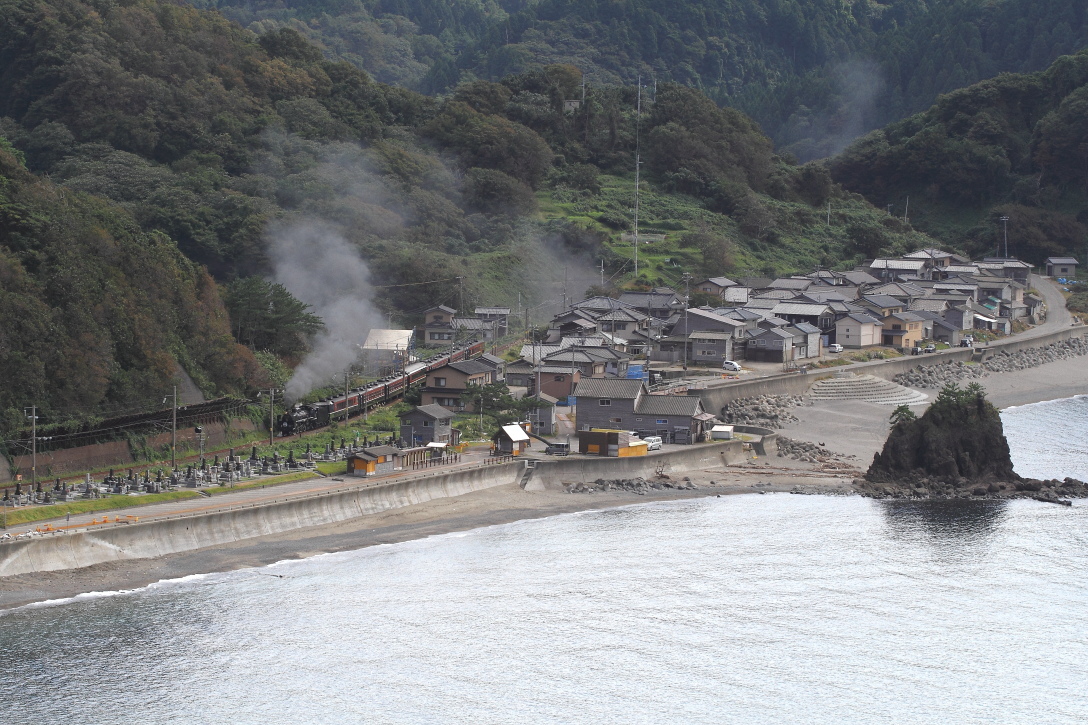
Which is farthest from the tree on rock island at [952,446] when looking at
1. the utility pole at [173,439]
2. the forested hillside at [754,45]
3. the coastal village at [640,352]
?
the forested hillside at [754,45]

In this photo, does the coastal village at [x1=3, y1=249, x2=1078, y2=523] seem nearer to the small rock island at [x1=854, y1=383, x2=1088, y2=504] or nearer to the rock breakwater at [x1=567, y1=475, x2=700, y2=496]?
the rock breakwater at [x1=567, y1=475, x2=700, y2=496]

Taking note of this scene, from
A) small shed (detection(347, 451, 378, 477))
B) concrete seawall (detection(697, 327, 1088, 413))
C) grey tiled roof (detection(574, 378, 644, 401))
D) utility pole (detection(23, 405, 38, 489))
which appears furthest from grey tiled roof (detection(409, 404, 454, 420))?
concrete seawall (detection(697, 327, 1088, 413))

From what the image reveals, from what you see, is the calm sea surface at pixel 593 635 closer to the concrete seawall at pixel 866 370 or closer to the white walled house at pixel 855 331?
the concrete seawall at pixel 866 370

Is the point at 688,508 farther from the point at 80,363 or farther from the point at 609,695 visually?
the point at 80,363

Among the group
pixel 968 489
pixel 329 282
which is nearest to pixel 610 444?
pixel 968 489

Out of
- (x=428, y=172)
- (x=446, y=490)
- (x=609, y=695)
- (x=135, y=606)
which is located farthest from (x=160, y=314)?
(x=428, y=172)

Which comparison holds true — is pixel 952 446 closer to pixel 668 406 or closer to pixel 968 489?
pixel 968 489
